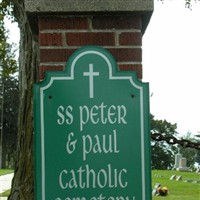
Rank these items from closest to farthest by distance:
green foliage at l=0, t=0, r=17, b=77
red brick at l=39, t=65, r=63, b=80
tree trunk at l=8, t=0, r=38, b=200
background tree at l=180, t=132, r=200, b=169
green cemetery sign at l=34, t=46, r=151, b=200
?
green cemetery sign at l=34, t=46, r=151, b=200 → red brick at l=39, t=65, r=63, b=80 → tree trunk at l=8, t=0, r=38, b=200 → green foliage at l=0, t=0, r=17, b=77 → background tree at l=180, t=132, r=200, b=169

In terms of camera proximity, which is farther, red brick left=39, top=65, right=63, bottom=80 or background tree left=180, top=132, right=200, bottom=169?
background tree left=180, top=132, right=200, bottom=169

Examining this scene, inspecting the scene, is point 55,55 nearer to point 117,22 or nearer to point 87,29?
point 87,29

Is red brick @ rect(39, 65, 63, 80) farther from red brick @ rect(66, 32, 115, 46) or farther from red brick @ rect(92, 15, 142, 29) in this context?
red brick @ rect(92, 15, 142, 29)

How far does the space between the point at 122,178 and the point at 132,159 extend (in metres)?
0.11

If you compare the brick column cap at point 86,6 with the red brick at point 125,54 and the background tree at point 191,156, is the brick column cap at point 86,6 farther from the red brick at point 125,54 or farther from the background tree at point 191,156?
the background tree at point 191,156

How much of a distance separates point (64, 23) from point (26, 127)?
3.75 metres

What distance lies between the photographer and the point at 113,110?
300 cm

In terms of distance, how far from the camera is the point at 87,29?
3168 mm

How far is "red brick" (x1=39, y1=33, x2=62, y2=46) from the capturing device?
3160 millimetres

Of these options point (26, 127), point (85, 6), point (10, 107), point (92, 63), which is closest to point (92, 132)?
point (92, 63)

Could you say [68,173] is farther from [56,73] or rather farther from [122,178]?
[56,73]

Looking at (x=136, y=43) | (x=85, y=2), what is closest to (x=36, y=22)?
(x=85, y=2)

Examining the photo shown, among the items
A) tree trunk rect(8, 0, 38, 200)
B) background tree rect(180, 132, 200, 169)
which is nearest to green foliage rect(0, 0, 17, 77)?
tree trunk rect(8, 0, 38, 200)

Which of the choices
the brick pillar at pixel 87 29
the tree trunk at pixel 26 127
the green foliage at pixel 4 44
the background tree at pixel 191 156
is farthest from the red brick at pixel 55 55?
the background tree at pixel 191 156
